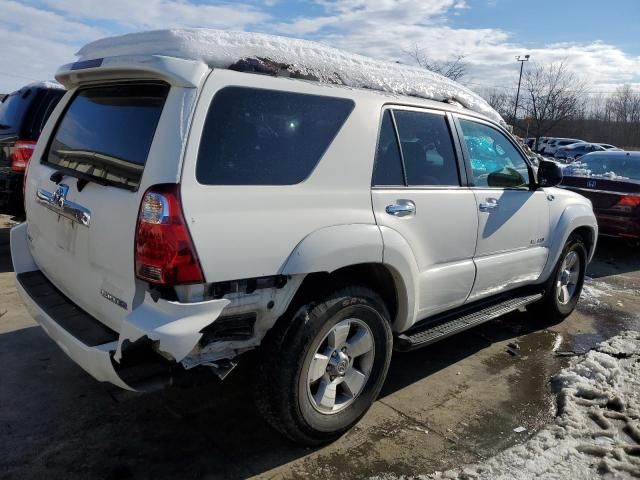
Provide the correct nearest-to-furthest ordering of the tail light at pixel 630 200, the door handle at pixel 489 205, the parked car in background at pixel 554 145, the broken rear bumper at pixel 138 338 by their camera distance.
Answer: the broken rear bumper at pixel 138 338
the door handle at pixel 489 205
the tail light at pixel 630 200
the parked car in background at pixel 554 145

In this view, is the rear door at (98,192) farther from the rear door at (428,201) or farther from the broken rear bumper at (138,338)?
the rear door at (428,201)

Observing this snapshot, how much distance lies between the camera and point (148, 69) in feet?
8.30

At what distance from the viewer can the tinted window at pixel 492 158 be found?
13.2 feet

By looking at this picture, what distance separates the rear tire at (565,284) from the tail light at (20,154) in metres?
5.64

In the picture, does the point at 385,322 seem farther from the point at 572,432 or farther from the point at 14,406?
the point at 14,406

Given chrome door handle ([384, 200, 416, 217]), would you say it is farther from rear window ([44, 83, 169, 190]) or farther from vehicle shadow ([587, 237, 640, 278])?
vehicle shadow ([587, 237, 640, 278])

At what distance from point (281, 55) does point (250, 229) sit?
1048 mm

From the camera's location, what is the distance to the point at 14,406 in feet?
10.7

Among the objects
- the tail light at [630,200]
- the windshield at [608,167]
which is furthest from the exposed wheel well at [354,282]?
the windshield at [608,167]

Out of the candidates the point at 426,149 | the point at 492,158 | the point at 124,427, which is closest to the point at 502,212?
the point at 492,158

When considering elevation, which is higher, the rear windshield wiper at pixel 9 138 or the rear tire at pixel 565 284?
the rear windshield wiper at pixel 9 138

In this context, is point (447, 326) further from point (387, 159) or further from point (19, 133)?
point (19, 133)

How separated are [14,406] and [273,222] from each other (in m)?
2.03

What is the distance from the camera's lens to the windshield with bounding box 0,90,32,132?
6293 mm
